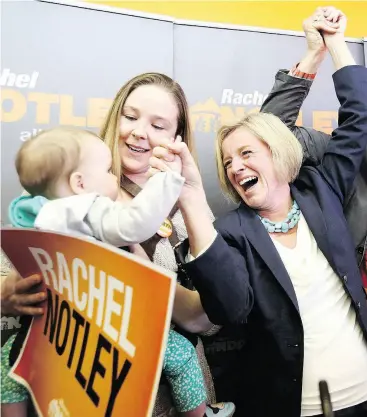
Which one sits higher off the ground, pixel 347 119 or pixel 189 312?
pixel 347 119

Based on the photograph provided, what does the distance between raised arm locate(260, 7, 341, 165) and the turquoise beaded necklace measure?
0.18m

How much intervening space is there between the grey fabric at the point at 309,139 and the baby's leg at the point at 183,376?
0.50 metres

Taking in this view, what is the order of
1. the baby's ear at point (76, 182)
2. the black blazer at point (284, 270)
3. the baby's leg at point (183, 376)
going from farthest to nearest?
1. the black blazer at point (284, 270)
2. the baby's leg at point (183, 376)
3. the baby's ear at point (76, 182)

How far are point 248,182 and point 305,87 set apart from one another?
1.06ft

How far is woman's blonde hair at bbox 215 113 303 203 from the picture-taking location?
0.94 metres

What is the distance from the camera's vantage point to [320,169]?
1.04 metres

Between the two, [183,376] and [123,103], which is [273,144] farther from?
[183,376]

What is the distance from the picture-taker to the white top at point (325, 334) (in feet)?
2.88

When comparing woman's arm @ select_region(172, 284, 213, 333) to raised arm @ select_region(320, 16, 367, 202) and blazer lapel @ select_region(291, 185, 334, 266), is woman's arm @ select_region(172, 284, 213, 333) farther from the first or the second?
raised arm @ select_region(320, 16, 367, 202)

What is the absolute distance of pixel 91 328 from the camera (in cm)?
56


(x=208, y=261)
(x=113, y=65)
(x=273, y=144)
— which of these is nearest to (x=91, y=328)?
(x=208, y=261)

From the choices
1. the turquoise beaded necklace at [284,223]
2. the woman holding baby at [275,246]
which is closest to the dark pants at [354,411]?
the woman holding baby at [275,246]

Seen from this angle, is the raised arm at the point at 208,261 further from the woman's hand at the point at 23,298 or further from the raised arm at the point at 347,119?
the raised arm at the point at 347,119

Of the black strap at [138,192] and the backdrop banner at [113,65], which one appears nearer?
the black strap at [138,192]
